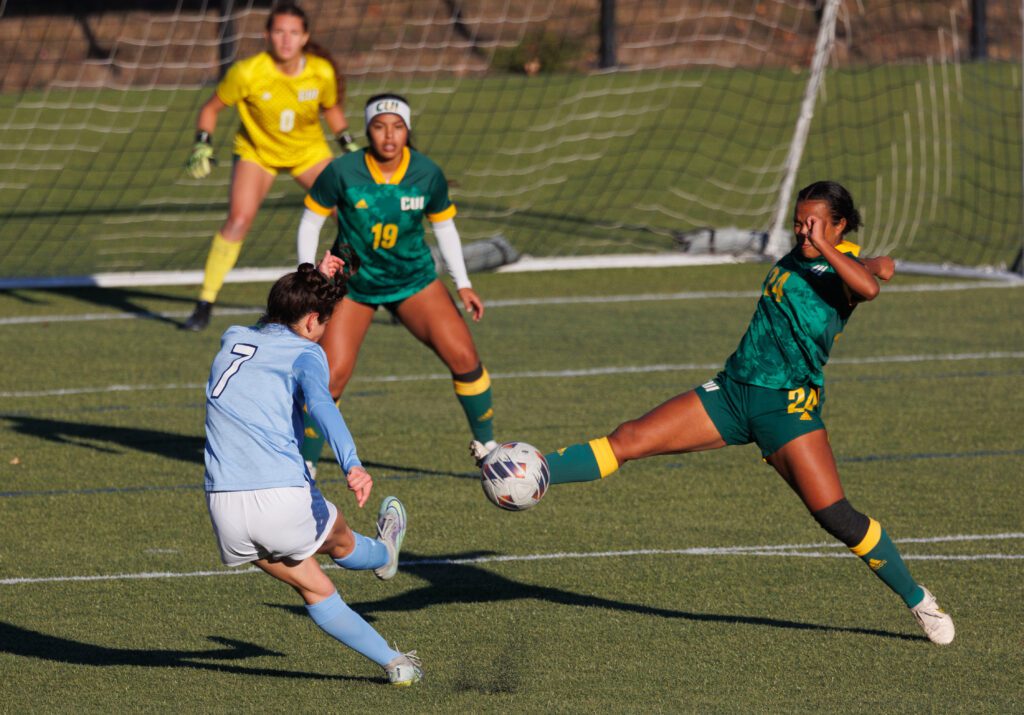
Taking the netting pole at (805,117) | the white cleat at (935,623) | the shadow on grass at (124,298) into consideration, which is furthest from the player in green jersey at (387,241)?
the netting pole at (805,117)

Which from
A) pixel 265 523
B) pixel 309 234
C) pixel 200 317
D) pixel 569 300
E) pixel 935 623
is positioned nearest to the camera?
pixel 265 523

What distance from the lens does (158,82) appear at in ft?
85.3

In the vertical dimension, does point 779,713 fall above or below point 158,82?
above

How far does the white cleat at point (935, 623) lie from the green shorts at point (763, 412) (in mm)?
776

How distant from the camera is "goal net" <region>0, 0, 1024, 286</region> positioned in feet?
55.7

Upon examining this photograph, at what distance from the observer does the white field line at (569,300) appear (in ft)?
42.9

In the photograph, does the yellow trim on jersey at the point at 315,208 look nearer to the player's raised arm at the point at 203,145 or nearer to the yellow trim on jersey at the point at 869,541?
the yellow trim on jersey at the point at 869,541

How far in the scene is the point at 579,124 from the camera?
2270 centimetres

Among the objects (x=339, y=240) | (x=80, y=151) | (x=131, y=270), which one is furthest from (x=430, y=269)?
(x=80, y=151)

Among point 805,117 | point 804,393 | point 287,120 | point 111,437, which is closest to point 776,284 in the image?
point 804,393

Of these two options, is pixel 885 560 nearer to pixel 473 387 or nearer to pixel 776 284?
pixel 776 284

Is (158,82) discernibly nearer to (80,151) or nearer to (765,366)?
(80,151)

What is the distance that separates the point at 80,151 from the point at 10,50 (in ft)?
25.5

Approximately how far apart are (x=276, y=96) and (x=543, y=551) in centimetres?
575
